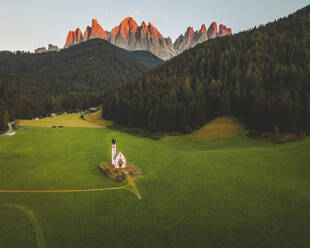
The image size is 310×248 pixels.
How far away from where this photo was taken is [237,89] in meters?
71.3

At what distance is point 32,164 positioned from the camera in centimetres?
2961

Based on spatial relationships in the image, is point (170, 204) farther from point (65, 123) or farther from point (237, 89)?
point (65, 123)

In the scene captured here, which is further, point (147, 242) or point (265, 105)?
point (265, 105)

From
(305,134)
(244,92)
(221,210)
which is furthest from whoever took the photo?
(244,92)

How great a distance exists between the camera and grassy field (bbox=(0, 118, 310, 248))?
13.7m

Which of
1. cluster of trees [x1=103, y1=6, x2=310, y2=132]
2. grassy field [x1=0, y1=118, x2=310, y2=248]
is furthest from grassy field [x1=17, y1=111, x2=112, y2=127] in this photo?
grassy field [x1=0, y1=118, x2=310, y2=248]

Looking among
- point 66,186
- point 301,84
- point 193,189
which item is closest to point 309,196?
point 193,189

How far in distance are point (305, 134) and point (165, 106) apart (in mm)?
40386

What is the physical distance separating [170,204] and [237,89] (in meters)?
63.7

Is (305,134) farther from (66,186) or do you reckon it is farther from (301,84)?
(66,186)

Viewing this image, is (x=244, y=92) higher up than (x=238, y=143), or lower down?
higher up

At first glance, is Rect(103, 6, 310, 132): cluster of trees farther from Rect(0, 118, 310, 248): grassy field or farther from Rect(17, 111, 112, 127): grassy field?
Rect(0, 118, 310, 248): grassy field

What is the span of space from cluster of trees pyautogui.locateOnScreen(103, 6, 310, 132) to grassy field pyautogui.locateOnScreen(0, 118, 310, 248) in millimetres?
28734

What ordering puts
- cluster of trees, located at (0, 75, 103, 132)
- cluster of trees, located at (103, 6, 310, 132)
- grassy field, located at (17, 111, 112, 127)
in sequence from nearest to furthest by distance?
cluster of trees, located at (103, 6, 310, 132), grassy field, located at (17, 111, 112, 127), cluster of trees, located at (0, 75, 103, 132)
